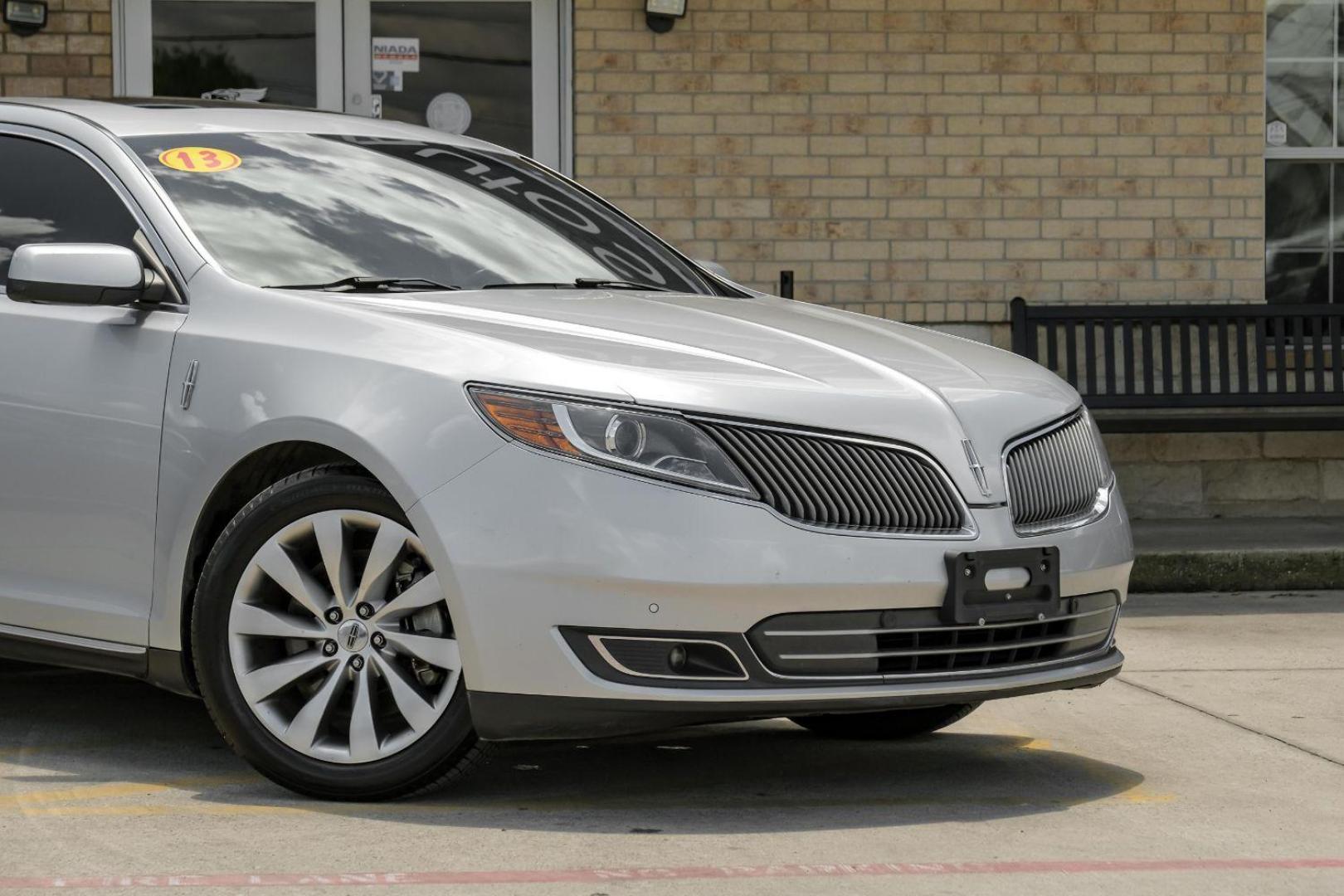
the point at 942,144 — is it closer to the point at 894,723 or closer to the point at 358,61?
the point at 358,61

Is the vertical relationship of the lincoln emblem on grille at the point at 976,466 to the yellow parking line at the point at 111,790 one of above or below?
above

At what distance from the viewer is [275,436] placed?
463cm

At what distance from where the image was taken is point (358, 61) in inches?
424

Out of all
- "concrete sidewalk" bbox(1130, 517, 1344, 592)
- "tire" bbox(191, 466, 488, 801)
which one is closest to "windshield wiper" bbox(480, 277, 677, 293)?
"tire" bbox(191, 466, 488, 801)

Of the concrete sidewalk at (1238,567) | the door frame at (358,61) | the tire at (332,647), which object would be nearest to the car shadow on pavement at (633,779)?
the tire at (332,647)

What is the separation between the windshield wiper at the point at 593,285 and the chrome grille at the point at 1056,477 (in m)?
1.22

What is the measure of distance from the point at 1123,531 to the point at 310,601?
1.91 metres

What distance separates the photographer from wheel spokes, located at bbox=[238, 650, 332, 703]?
4617 mm

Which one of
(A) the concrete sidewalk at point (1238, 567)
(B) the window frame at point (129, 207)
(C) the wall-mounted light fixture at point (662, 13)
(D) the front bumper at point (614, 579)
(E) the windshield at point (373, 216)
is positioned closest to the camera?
(D) the front bumper at point (614, 579)

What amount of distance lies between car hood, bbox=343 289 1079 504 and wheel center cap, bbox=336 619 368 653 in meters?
0.64

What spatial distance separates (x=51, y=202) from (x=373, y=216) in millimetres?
856

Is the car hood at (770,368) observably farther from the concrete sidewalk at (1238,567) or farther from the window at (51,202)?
the concrete sidewalk at (1238,567)

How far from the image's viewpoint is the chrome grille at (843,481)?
4359mm

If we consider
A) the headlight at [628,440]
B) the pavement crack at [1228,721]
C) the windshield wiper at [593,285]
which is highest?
the windshield wiper at [593,285]
